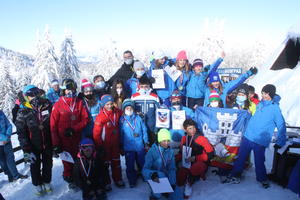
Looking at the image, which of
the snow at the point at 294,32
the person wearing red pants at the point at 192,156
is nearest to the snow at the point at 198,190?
the person wearing red pants at the point at 192,156

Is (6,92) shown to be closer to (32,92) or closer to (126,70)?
(126,70)

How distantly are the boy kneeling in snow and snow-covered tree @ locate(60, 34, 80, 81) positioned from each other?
3046cm

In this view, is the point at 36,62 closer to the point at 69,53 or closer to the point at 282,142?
the point at 69,53

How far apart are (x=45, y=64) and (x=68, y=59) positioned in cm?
371

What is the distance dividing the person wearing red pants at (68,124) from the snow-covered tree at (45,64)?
27.5 meters

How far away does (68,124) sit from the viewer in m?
5.18

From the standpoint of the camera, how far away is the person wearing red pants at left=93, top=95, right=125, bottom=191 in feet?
16.9

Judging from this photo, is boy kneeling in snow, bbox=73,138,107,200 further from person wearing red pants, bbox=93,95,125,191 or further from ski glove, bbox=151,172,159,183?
ski glove, bbox=151,172,159,183

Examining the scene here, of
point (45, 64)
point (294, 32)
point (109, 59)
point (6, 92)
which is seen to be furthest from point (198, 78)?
point (109, 59)

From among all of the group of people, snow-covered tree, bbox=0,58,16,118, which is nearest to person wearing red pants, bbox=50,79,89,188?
the group of people

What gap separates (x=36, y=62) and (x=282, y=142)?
33.5 metres

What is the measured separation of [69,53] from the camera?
33.5 metres

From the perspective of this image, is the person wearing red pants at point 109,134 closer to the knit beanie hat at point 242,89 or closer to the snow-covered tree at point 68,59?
the knit beanie hat at point 242,89

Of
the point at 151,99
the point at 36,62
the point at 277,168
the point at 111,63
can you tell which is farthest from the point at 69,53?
the point at 277,168
